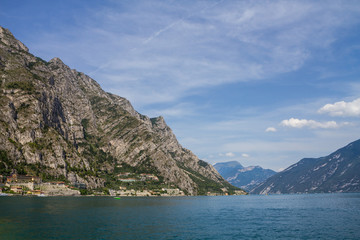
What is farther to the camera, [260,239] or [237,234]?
[237,234]

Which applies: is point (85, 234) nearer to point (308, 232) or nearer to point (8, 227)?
point (8, 227)

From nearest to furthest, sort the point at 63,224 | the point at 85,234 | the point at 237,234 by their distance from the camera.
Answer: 1. the point at 85,234
2. the point at 237,234
3. the point at 63,224

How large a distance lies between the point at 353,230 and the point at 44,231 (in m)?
79.4

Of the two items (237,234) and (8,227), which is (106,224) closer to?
(8,227)

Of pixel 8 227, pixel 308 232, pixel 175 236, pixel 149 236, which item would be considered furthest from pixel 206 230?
pixel 8 227

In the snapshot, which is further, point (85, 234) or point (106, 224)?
point (106, 224)

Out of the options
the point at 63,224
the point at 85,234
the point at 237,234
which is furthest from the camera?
the point at 63,224

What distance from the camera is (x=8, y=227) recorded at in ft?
232

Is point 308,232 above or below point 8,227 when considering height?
below

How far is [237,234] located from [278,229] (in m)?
16.0

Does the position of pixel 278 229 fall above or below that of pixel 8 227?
below

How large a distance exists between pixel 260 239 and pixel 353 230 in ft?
101

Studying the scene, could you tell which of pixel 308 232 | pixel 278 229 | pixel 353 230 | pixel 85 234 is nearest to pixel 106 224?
pixel 85 234

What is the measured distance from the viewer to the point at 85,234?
218ft
